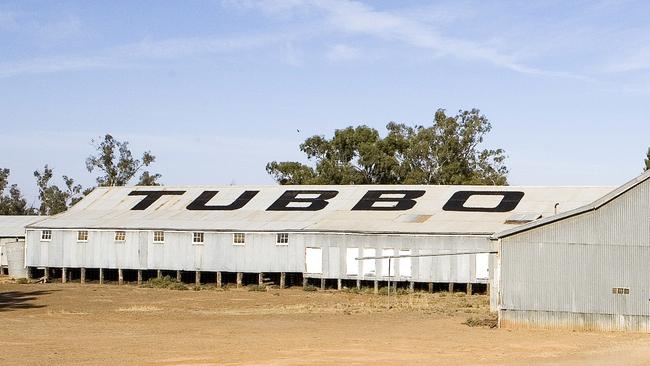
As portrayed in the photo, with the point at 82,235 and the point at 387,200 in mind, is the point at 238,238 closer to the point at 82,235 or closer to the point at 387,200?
the point at 387,200

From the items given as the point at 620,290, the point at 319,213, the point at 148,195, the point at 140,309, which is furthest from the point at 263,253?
the point at 620,290

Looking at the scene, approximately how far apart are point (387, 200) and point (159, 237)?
50.1 ft

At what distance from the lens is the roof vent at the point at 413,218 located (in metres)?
62.4

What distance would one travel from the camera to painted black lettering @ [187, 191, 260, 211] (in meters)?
70.8

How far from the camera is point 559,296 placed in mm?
39781

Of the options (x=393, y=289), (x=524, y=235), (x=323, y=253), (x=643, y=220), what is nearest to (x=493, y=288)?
(x=524, y=235)

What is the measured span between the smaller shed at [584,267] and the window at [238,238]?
1084 inches

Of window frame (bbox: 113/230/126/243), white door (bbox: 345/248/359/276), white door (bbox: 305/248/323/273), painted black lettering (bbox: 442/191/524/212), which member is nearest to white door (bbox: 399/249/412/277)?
white door (bbox: 345/248/359/276)

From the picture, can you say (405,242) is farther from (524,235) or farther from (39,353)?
(39,353)

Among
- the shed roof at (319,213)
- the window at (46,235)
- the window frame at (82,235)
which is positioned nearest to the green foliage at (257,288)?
the shed roof at (319,213)

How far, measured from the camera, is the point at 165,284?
65312mm

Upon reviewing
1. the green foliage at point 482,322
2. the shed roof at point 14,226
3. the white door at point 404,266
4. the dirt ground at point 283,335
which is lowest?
the dirt ground at point 283,335

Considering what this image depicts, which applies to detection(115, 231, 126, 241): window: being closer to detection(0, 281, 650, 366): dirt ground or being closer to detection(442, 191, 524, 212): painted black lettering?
detection(0, 281, 650, 366): dirt ground

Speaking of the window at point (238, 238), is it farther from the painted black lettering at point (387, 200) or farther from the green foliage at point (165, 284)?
the painted black lettering at point (387, 200)
